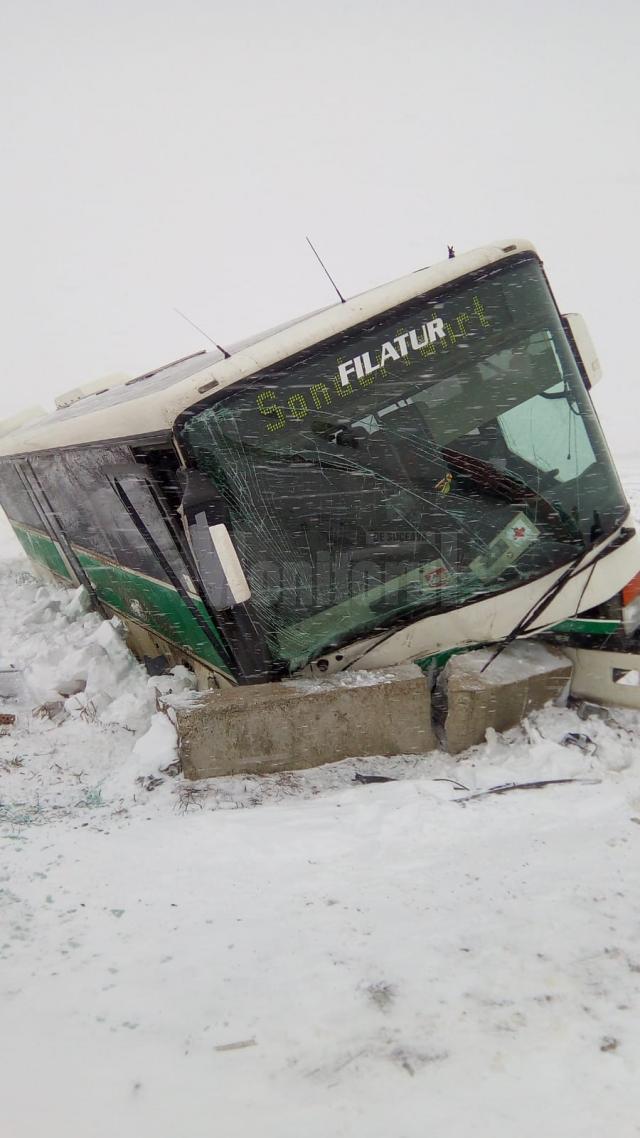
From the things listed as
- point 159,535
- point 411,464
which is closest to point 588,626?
point 411,464

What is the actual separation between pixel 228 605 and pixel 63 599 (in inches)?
208

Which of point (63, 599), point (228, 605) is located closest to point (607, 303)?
point (63, 599)

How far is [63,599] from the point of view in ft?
26.8

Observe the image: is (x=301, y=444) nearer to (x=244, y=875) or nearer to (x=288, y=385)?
(x=288, y=385)

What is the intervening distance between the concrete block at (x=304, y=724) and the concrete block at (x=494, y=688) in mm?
158

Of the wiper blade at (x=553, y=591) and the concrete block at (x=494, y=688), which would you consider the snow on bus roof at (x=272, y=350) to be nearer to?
the wiper blade at (x=553, y=591)

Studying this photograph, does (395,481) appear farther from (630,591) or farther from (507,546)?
(630,591)

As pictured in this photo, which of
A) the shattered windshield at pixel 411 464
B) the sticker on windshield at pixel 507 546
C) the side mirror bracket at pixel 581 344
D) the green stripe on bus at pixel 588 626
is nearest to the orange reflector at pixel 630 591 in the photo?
the green stripe on bus at pixel 588 626

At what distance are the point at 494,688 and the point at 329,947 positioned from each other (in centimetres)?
182

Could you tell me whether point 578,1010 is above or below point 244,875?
below

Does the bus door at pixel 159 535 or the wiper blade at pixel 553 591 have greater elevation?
the bus door at pixel 159 535

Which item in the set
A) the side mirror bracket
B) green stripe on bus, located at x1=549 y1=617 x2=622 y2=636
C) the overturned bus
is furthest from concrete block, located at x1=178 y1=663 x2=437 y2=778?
the side mirror bracket

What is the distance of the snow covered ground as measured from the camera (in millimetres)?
1750

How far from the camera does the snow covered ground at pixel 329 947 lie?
1750 millimetres
